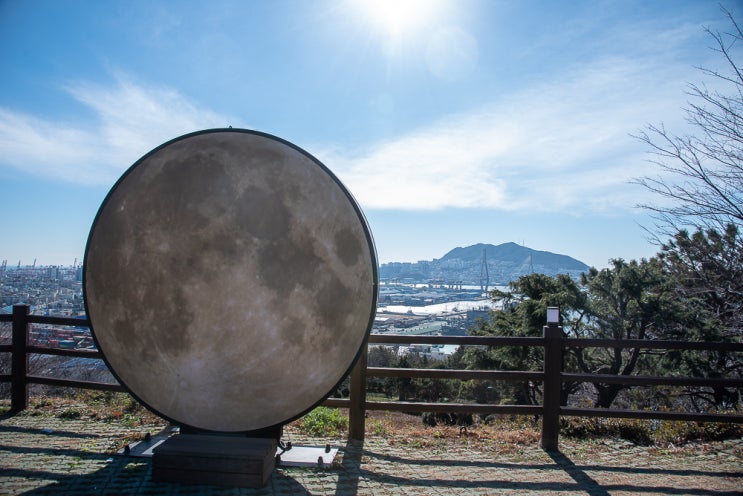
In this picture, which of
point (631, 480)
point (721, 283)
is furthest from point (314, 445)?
point (721, 283)

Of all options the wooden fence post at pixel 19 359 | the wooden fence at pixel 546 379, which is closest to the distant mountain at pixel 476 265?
the wooden fence post at pixel 19 359

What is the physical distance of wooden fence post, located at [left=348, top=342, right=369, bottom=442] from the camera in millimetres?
4746

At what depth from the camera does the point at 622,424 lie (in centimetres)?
534

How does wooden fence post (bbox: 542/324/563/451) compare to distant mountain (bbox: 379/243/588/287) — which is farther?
distant mountain (bbox: 379/243/588/287)

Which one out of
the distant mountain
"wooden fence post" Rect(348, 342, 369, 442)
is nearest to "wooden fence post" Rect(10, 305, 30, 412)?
"wooden fence post" Rect(348, 342, 369, 442)

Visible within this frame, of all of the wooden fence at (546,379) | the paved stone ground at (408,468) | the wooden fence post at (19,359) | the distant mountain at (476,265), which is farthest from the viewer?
the distant mountain at (476,265)

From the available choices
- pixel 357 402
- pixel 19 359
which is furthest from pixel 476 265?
pixel 19 359

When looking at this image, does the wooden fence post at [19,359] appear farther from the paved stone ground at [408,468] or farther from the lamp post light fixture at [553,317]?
the lamp post light fixture at [553,317]

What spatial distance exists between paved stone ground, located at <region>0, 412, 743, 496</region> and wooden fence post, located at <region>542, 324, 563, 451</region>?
163mm

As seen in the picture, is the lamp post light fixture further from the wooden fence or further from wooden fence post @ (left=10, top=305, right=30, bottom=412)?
wooden fence post @ (left=10, top=305, right=30, bottom=412)

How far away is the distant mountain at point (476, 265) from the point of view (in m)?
49.0

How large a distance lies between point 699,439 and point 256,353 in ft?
15.8

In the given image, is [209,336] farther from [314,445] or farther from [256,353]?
[314,445]

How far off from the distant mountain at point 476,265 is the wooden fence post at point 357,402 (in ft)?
123
